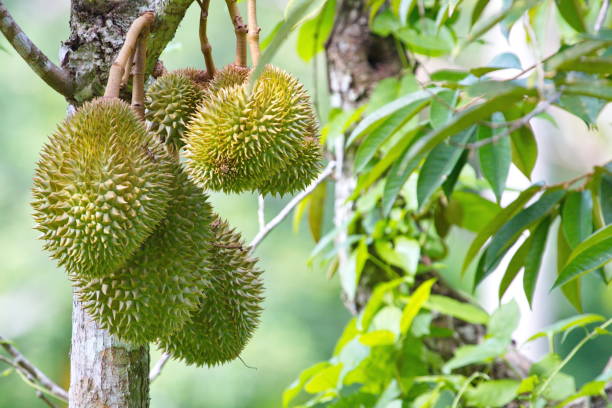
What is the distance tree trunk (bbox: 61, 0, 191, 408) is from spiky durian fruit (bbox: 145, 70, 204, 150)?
6cm

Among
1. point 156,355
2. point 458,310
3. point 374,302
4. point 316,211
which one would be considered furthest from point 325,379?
point 156,355

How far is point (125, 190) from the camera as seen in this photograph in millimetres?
838

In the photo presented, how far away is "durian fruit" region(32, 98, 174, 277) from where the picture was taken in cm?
83

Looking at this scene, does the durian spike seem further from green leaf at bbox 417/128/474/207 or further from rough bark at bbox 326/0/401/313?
rough bark at bbox 326/0/401/313

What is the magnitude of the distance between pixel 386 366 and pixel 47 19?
26.7ft

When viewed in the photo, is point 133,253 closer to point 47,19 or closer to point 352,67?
point 352,67

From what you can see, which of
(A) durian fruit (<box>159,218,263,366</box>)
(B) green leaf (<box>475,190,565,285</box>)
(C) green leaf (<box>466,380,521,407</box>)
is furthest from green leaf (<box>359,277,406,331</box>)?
(A) durian fruit (<box>159,218,263,366</box>)

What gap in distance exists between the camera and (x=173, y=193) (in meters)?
0.93

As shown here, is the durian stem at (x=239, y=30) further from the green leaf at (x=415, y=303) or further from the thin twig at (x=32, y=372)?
the thin twig at (x=32, y=372)

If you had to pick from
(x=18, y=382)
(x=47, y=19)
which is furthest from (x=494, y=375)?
(x=47, y=19)

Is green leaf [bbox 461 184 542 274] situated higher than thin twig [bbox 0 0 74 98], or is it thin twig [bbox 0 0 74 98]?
thin twig [bbox 0 0 74 98]

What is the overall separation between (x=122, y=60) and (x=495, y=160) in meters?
0.65

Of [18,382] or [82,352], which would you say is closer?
[82,352]

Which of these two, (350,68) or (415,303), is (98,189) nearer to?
(415,303)
